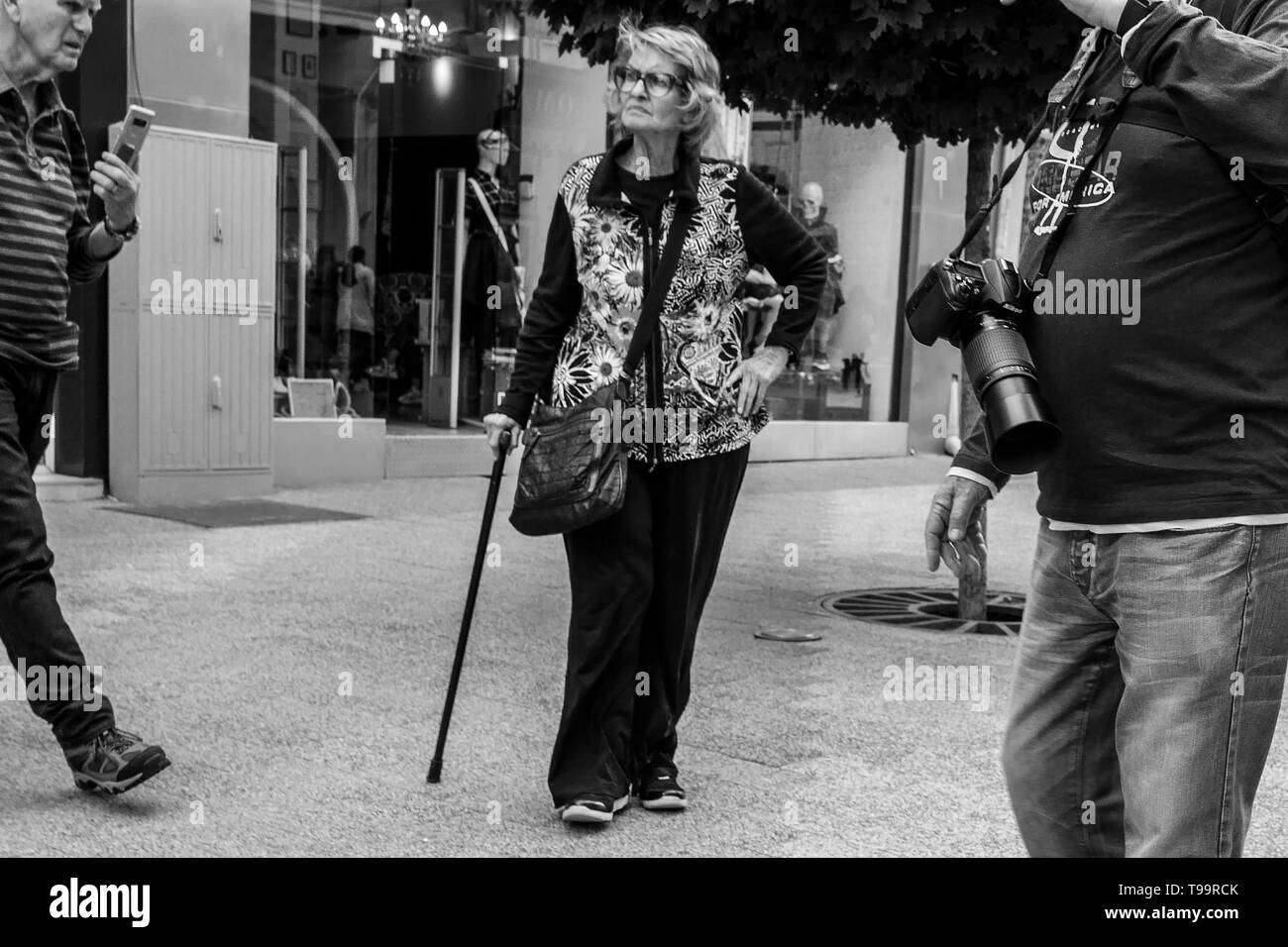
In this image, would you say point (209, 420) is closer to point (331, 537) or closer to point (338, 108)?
A: point (331, 537)

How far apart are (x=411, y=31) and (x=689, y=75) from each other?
29.8 feet

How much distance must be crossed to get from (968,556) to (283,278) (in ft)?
32.4

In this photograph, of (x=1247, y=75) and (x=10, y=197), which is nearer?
(x=1247, y=75)

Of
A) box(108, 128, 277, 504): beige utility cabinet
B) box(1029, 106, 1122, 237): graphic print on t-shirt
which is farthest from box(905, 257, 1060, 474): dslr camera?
box(108, 128, 277, 504): beige utility cabinet

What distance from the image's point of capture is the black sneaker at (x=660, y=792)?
4.28m

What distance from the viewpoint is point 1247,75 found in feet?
7.00

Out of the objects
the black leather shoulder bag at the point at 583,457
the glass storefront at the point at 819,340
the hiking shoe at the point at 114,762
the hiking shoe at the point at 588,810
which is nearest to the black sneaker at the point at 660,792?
the hiking shoe at the point at 588,810

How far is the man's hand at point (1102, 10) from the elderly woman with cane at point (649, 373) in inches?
78.6

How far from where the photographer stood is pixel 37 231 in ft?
14.1

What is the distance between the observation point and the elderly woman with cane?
4180 millimetres

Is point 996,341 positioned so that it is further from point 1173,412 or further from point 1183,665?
point 1183,665

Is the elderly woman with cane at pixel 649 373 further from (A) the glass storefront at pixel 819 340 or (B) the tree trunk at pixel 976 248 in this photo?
(A) the glass storefront at pixel 819 340

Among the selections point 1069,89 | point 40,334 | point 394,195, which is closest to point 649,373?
point 40,334
